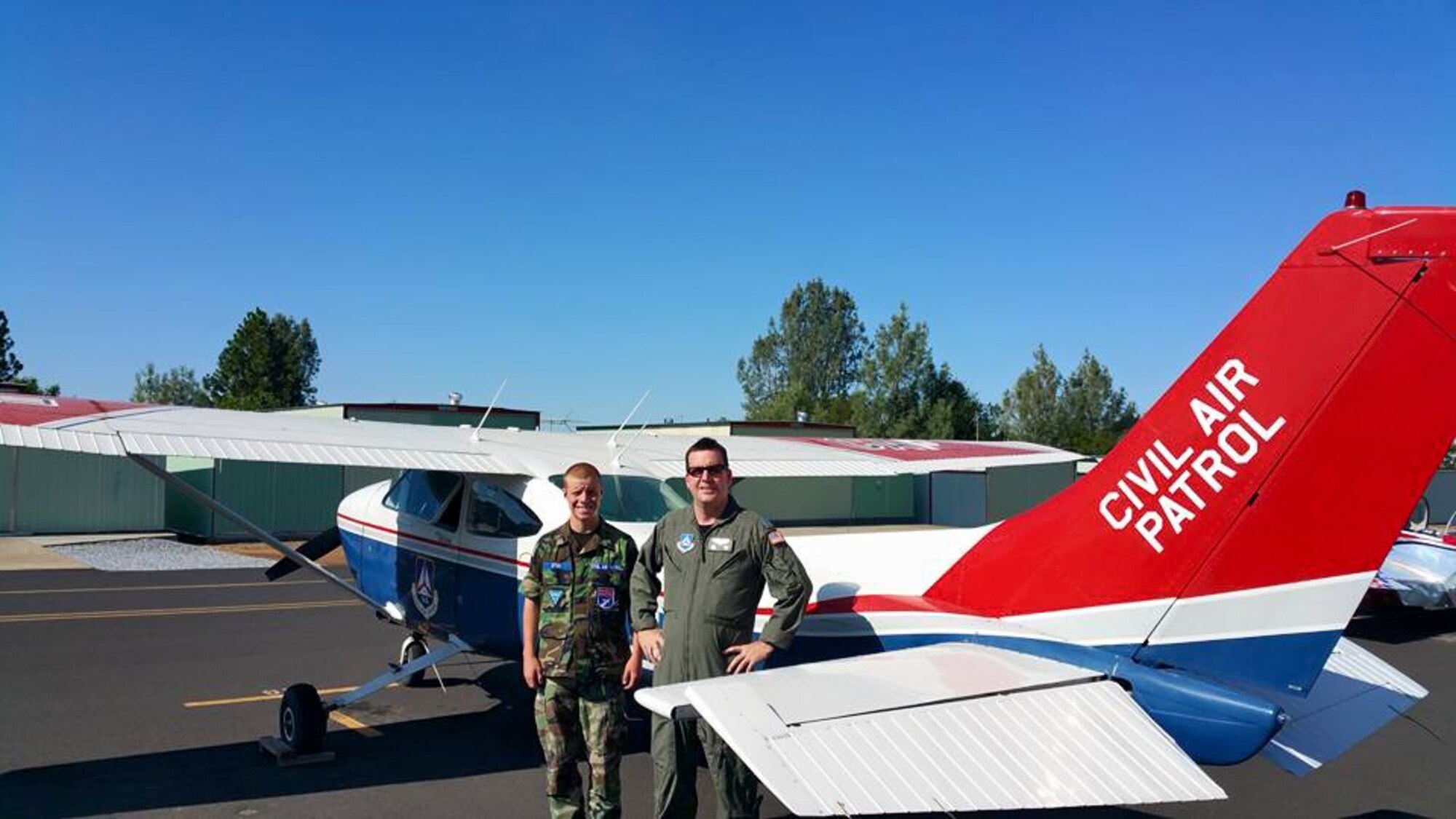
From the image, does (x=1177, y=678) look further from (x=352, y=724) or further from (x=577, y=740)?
(x=352, y=724)

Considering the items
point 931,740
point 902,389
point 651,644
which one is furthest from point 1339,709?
point 902,389

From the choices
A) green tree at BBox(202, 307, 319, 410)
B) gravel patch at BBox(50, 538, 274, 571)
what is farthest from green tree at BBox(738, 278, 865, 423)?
gravel patch at BBox(50, 538, 274, 571)

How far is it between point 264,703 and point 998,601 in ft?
19.0

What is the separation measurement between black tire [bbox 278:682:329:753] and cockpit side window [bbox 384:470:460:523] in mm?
1309

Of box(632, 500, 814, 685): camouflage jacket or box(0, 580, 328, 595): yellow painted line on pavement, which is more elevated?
box(632, 500, 814, 685): camouflage jacket

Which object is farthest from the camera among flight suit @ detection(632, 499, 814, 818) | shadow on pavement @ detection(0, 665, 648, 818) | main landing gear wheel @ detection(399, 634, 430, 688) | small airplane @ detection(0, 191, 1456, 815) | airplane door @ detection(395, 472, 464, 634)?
main landing gear wheel @ detection(399, 634, 430, 688)

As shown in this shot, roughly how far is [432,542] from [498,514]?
0.74 m

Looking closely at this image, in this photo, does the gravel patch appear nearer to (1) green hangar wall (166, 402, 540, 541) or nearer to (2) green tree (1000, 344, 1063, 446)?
(1) green hangar wall (166, 402, 540, 541)

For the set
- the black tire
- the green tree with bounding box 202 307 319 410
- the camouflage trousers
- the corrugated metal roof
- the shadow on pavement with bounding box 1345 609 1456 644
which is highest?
the green tree with bounding box 202 307 319 410

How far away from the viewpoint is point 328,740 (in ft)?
21.9

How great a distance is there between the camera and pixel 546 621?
170 inches

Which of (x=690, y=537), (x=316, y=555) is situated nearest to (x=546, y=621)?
(x=690, y=537)

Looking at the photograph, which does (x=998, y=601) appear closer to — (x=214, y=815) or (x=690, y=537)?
(x=690, y=537)

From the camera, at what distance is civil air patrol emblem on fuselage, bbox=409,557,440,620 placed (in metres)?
6.75
